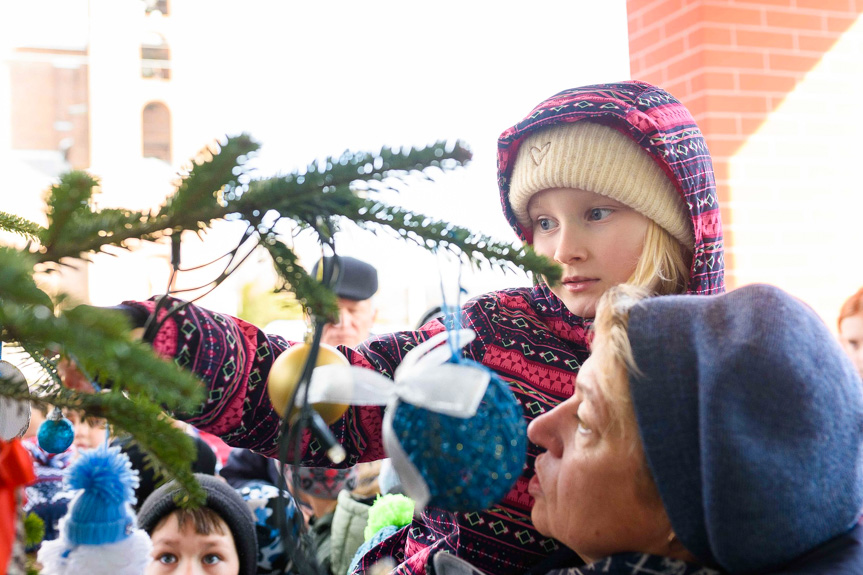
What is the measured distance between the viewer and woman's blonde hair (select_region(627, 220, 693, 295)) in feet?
3.27

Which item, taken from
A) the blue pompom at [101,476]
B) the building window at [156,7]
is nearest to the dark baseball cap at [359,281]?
the blue pompom at [101,476]

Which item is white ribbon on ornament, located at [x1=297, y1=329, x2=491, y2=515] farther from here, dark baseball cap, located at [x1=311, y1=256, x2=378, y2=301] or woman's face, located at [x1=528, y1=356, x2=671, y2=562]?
dark baseball cap, located at [x1=311, y1=256, x2=378, y2=301]

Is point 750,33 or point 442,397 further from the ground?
point 750,33

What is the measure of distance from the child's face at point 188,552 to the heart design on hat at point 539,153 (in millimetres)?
1062

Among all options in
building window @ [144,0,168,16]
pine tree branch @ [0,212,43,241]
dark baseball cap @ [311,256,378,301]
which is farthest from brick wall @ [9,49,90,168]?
pine tree branch @ [0,212,43,241]

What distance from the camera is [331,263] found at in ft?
1.84

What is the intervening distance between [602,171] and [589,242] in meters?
0.09

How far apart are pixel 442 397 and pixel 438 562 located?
42 centimetres

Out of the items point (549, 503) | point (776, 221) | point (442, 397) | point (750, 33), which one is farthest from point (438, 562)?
point (750, 33)

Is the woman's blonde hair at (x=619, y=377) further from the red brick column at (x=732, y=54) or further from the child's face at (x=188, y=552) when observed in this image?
the red brick column at (x=732, y=54)

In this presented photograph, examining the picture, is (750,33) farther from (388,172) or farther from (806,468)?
(388,172)

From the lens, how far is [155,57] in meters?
17.0

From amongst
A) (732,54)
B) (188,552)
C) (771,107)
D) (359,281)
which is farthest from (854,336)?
(188,552)

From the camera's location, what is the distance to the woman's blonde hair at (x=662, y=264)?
3.27ft
